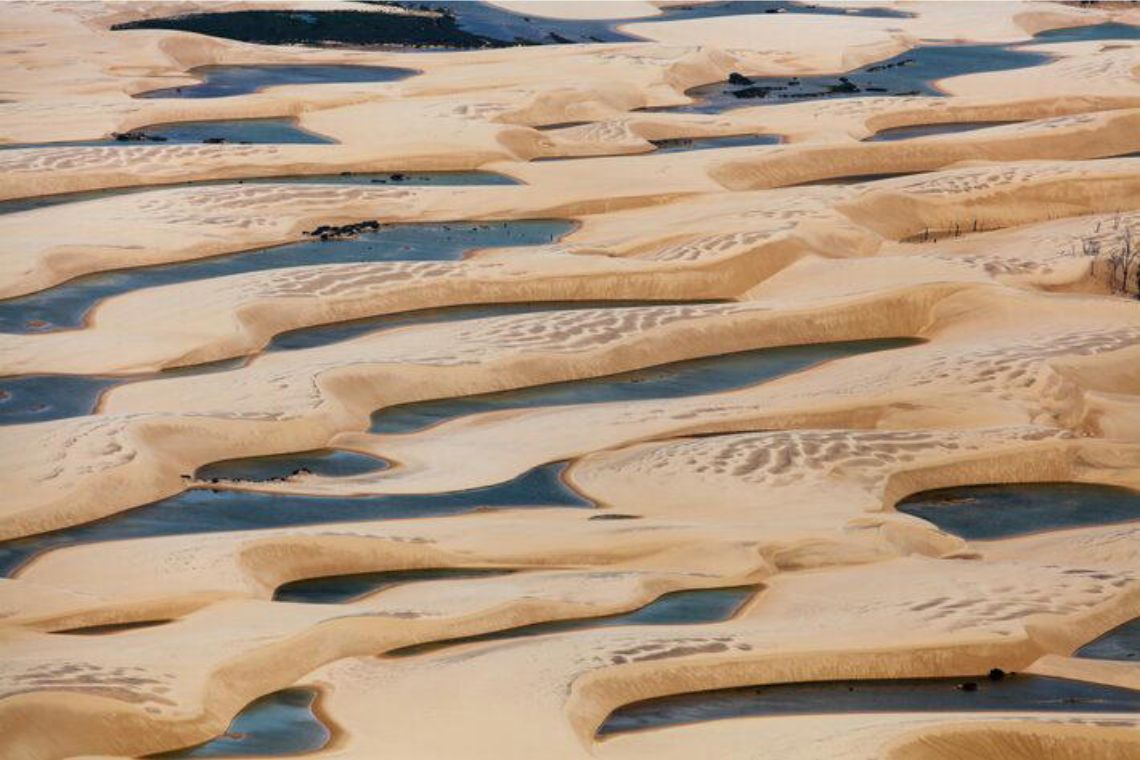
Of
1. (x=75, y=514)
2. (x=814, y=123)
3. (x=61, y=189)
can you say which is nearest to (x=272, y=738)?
(x=75, y=514)

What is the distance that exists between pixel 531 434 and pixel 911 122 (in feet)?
36.6

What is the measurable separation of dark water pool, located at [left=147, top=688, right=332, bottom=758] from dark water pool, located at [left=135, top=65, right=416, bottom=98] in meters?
15.8

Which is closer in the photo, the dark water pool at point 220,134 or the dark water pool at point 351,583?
the dark water pool at point 351,583

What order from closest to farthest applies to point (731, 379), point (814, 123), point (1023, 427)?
point (1023, 427), point (731, 379), point (814, 123)

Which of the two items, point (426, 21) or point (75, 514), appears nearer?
point (75, 514)

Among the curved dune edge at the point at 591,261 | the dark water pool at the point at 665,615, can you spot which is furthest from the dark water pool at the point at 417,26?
the dark water pool at the point at 665,615

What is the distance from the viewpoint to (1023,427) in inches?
467

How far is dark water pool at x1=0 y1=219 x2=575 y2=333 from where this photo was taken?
1437 cm

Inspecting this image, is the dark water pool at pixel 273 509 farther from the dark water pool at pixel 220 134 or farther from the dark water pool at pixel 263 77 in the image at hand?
the dark water pool at pixel 263 77

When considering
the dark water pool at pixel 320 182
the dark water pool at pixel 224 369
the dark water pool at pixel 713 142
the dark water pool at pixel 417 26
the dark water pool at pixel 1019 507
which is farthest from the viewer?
the dark water pool at pixel 417 26

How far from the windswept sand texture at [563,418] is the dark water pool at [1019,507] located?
0.07 metres

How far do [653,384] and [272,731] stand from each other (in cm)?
606

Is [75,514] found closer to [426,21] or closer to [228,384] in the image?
[228,384]

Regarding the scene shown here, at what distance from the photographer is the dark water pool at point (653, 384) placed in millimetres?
12391
